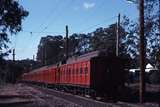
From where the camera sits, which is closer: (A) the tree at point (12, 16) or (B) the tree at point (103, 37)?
(A) the tree at point (12, 16)

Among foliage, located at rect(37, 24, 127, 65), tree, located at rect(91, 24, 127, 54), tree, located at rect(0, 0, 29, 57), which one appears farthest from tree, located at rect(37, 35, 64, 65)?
tree, located at rect(0, 0, 29, 57)

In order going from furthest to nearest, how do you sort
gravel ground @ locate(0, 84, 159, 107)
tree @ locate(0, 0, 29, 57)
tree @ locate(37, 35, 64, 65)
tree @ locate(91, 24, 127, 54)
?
tree @ locate(37, 35, 64, 65) < tree @ locate(91, 24, 127, 54) < tree @ locate(0, 0, 29, 57) < gravel ground @ locate(0, 84, 159, 107)

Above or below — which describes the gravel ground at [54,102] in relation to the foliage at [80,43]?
below

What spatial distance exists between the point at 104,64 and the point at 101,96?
9.25 feet

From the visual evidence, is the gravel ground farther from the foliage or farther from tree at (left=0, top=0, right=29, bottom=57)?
the foliage

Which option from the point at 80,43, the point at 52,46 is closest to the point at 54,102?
the point at 80,43

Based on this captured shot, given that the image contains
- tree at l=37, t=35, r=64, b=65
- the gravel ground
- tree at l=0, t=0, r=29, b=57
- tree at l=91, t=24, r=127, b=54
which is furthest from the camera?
tree at l=37, t=35, r=64, b=65

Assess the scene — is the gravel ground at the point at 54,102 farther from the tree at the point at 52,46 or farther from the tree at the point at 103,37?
the tree at the point at 52,46

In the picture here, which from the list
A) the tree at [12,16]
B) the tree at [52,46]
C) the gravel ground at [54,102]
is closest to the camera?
the gravel ground at [54,102]

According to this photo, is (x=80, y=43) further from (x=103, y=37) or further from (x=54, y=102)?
(x=54, y=102)

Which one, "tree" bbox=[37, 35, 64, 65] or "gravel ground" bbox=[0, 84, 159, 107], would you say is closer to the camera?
"gravel ground" bbox=[0, 84, 159, 107]

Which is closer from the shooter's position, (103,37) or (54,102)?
(54,102)

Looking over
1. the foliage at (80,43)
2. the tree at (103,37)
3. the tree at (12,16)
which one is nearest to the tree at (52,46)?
the foliage at (80,43)

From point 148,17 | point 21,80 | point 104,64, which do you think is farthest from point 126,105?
point 21,80
